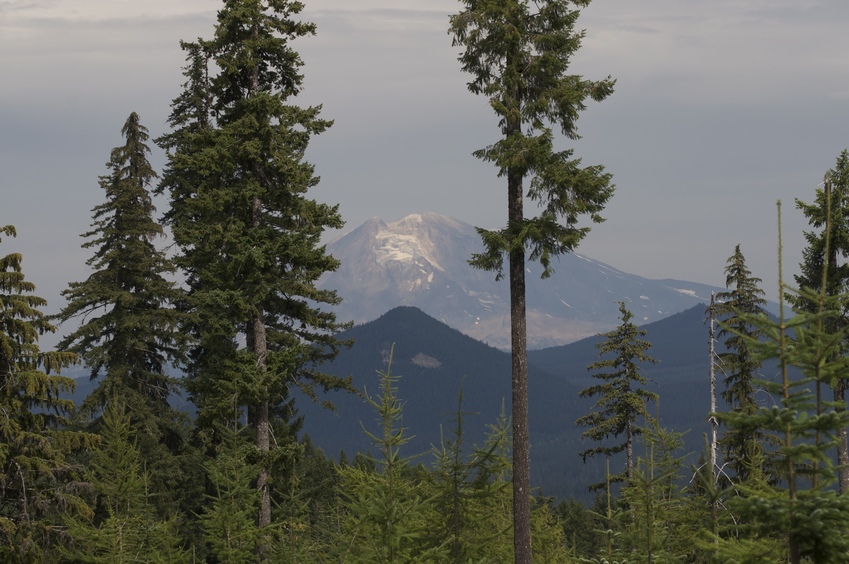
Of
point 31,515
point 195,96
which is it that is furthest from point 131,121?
point 31,515

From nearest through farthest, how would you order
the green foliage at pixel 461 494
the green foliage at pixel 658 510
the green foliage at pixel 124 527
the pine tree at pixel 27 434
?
the green foliage at pixel 658 510
the green foliage at pixel 461 494
the green foliage at pixel 124 527
the pine tree at pixel 27 434

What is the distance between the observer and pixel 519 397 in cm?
1905

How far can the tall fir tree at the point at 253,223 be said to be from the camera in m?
20.9

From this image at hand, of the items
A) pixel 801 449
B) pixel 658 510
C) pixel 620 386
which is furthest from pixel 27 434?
pixel 620 386

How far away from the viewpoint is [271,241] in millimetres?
21609

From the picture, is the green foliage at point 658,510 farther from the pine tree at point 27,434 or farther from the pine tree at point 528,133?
the pine tree at point 27,434

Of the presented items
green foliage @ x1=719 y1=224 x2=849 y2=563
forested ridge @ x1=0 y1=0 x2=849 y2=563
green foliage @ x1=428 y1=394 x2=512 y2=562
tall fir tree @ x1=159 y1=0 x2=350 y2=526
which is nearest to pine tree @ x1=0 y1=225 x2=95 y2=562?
forested ridge @ x1=0 y1=0 x2=849 y2=563

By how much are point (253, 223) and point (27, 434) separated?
755 centimetres

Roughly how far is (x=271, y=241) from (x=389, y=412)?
9.42m

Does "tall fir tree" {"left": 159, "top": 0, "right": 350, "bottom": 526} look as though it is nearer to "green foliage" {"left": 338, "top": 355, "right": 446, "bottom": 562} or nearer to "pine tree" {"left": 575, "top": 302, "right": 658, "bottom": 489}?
"green foliage" {"left": 338, "top": 355, "right": 446, "bottom": 562}

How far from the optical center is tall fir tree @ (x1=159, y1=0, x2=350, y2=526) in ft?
68.6

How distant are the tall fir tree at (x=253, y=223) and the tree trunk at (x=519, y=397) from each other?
4.99 m

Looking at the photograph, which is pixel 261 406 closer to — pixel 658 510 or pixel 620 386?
pixel 658 510

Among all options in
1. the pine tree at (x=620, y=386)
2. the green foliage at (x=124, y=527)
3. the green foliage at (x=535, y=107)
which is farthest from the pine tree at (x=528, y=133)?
the pine tree at (x=620, y=386)
